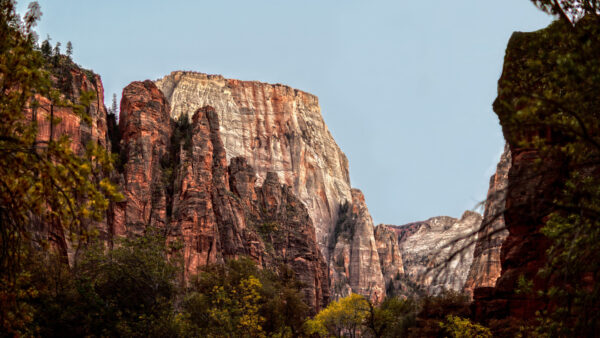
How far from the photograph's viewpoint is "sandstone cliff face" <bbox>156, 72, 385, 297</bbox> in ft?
427

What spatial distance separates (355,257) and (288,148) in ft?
111

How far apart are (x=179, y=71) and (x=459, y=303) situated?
4896 inches

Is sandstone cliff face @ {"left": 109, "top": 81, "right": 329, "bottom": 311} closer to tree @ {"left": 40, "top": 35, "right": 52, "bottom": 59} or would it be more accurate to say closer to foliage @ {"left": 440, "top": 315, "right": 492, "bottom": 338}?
tree @ {"left": 40, "top": 35, "right": 52, "bottom": 59}

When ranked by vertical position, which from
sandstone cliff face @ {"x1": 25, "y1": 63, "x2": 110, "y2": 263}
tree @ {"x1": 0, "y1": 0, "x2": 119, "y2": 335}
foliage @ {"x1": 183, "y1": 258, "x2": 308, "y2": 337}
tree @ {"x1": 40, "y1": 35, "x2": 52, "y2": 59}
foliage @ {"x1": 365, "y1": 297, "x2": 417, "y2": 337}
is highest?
tree @ {"x1": 40, "y1": 35, "x2": 52, "y2": 59}

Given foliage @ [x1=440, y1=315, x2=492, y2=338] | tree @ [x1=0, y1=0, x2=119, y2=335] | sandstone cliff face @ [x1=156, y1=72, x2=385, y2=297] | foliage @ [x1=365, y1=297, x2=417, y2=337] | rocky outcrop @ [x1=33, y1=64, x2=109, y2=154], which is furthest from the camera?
sandstone cliff face @ [x1=156, y1=72, x2=385, y2=297]

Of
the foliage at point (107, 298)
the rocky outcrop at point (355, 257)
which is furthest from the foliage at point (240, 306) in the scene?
the rocky outcrop at point (355, 257)

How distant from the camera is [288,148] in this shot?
140 metres

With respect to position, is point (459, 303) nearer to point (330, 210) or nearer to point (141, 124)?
point (141, 124)

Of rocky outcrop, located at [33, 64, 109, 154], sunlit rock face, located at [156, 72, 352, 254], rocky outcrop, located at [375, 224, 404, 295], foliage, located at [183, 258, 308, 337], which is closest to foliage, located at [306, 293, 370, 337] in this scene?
A: foliage, located at [183, 258, 308, 337]

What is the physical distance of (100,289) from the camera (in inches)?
1266

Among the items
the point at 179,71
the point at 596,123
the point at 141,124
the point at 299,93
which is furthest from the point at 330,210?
the point at 596,123

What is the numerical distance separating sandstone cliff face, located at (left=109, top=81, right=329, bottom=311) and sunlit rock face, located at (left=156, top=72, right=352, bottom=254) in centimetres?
3577

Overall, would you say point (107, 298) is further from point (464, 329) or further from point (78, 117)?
point (78, 117)

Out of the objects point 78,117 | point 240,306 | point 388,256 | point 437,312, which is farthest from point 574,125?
point 388,256
